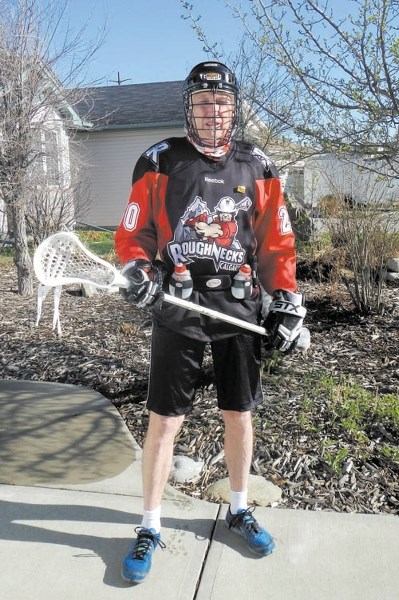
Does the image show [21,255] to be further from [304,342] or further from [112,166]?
[112,166]

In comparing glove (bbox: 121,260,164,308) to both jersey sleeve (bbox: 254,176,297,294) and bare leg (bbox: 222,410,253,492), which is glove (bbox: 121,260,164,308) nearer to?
jersey sleeve (bbox: 254,176,297,294)

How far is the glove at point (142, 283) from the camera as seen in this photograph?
7.47 ft

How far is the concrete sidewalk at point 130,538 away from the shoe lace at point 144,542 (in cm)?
6

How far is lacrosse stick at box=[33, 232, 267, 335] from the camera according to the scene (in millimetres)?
2338

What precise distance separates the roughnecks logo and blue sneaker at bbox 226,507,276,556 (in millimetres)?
1122

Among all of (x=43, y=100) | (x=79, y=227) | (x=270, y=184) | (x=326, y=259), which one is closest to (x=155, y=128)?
(x=79, y=227)

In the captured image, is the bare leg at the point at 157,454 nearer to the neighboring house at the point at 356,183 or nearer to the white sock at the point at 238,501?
the white sock at the point at 238,501

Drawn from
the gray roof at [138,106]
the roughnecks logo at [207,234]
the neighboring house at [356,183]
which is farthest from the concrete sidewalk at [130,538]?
the gray roof at [138,106]

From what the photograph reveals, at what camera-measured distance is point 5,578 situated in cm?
233

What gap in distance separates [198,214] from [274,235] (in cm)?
38

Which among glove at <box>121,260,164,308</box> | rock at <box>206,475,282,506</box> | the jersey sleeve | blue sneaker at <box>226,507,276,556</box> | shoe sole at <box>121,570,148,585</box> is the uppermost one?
the jersey sleeve

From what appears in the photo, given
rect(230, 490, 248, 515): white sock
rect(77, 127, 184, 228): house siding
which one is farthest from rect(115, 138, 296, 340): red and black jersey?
rect(77, 127, 184, 228): house siding

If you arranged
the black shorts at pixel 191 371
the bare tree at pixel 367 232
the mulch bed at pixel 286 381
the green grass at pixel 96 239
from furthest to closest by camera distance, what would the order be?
1. the green grass at pixel 96 239
2. the bare tree at pixel 367 232
3. the mulch bed at pixel 286 381
4. the black shorts at pixel 191 371

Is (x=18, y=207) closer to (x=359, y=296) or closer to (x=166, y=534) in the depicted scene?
(x=359, y=296)
